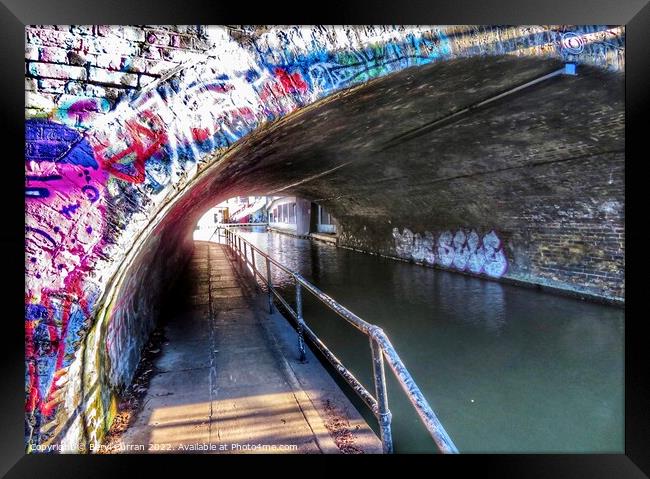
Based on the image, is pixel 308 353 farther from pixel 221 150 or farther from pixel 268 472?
pixel 221 150

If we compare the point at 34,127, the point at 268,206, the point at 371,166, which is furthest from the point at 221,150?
the point at 268,206

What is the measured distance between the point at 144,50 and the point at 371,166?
263 inches

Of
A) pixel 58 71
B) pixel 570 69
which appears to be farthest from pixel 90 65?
pixel 570 69

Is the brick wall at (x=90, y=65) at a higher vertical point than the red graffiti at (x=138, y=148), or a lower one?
higher

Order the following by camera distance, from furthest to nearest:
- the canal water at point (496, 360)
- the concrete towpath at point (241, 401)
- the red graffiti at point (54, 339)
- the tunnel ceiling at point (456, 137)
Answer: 1. the canal water at point (496, 360)
2. the tunnel ceiling at point (456, 137)
3. the concrete towpath at point (241, 401)
4. the red graffiti at point (54, 339)

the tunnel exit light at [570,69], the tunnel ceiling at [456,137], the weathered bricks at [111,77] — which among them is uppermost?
the tunnel exit light at [570,69]

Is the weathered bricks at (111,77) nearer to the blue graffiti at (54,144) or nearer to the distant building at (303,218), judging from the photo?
the blue graffiti at (54,144)

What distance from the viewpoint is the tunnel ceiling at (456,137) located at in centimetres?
360

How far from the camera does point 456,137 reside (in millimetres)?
6602

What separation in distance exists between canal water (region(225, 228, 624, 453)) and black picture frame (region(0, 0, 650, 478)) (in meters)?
0.75

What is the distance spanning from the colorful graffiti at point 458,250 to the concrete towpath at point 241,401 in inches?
250

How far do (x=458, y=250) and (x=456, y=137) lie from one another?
5042 mm

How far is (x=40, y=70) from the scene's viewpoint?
229 cm
